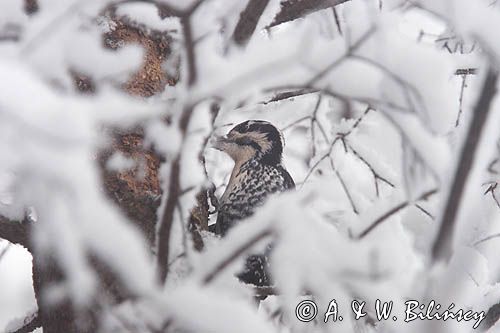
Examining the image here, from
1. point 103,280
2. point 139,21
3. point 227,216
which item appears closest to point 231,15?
point 139,21

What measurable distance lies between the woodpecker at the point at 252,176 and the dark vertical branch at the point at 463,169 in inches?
60.4

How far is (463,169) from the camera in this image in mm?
988

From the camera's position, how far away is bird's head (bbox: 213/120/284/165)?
3.05 meters

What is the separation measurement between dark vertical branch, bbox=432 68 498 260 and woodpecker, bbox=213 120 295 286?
1534 mm

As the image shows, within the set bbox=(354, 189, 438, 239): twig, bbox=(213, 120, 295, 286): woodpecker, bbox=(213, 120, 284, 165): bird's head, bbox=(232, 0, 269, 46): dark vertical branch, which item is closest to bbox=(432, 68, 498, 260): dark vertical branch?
bbox=(354, 189, 438, 239): twig

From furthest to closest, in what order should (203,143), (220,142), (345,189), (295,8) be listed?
(220,142), (345,189), (295,8), (203,143)

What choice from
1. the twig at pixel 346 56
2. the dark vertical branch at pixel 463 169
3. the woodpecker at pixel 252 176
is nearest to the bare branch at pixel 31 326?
the woodpecker at pixel 252 176

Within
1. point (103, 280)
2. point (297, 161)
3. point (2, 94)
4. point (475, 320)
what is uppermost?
point (2, 94)

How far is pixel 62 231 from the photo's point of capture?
858 millimetres

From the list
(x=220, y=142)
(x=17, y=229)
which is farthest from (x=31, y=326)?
(x=220, y=142)

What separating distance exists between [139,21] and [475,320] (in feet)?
3.70

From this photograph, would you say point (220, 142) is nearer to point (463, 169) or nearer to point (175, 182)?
point (175, 182)

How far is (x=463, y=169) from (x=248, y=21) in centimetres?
61

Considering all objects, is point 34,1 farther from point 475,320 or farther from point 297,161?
point 297,161
